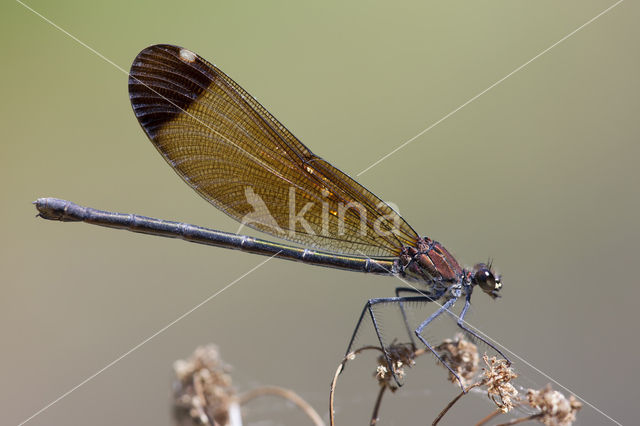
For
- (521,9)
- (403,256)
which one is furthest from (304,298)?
(521,9)

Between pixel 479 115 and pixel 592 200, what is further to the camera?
pixel 479 115

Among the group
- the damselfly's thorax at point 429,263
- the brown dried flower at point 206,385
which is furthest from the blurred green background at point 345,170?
the brown dried flower at point 206,385

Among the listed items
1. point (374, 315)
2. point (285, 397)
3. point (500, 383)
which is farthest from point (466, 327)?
point (285, 397)

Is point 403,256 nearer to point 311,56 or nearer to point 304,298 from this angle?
point 304,298

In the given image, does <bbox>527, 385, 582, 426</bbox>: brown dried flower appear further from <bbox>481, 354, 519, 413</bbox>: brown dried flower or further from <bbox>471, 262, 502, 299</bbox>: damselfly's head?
<bbox>471, 262, 502, 299</bbox>: damselfly's head

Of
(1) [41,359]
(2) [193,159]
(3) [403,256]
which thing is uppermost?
(2) [193,159]

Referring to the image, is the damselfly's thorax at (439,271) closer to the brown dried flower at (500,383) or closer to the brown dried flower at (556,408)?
the brown dried flower at (500,383)

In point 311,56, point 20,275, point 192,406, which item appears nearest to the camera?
point 192,406

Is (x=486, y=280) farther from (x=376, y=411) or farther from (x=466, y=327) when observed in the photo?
(x=376, y=411)

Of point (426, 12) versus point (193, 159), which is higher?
point (426, 12)
